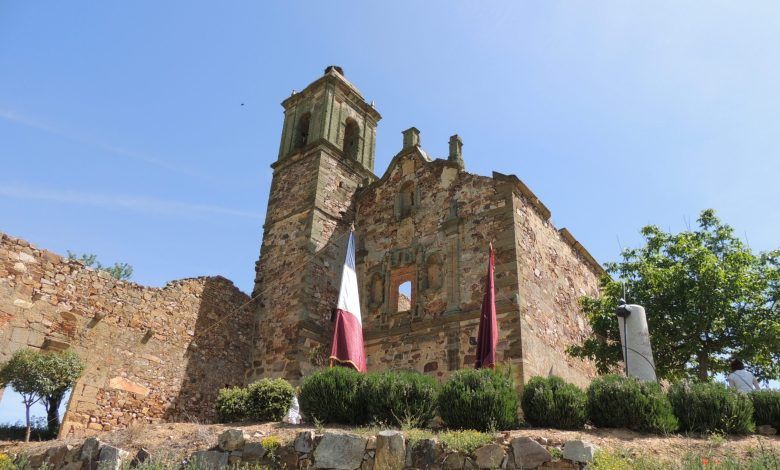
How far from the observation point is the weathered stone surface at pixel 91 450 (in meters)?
9.47

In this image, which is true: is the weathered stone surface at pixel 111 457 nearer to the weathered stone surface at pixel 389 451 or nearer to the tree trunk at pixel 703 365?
the weathered stone surface at pixel 389 451

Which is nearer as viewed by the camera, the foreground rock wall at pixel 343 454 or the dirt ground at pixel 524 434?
the foreground rock wall at pixel 343 454

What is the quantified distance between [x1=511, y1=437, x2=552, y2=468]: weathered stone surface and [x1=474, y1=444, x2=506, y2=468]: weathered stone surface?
7.6 inches

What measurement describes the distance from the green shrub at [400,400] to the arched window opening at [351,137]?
11891 millimetres

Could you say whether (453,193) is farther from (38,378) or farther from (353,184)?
(38,378)

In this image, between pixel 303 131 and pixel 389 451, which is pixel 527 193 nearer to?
pixel 303 131

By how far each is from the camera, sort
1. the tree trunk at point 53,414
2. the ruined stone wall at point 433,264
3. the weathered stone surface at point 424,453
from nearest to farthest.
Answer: the weathered stone surface at point 424,453
the tree trunk at point 53,414
the ruined stone wall at point 433,264

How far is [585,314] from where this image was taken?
18469mm

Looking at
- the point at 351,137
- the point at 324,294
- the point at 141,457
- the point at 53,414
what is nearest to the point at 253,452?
the point at 141,457

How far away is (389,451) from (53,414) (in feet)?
29.2

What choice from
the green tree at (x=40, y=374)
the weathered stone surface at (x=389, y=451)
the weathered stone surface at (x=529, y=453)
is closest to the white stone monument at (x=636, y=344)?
the weathered stone surface at (x=529, y=453)

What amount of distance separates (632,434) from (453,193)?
31.7ft

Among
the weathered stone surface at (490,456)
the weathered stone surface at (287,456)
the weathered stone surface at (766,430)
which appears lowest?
the weathered stone surface at (287,456)

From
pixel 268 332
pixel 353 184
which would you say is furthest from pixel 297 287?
pixel 353 184
